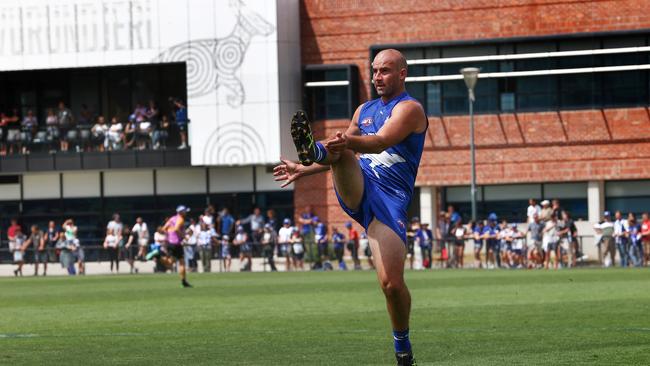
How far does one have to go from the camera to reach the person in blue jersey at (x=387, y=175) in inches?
433

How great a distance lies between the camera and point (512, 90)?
53.0 m

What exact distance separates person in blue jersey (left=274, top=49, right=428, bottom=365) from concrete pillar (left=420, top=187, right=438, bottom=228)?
42.3 m

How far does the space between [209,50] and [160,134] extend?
430 centimetres

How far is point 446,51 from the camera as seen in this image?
53438mm

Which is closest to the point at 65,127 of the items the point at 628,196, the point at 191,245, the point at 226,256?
the point at 191,245

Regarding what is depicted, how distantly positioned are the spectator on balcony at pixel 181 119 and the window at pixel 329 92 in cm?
489

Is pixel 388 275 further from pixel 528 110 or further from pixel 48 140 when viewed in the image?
pixel 48 140

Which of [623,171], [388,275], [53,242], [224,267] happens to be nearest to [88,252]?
[53,242]

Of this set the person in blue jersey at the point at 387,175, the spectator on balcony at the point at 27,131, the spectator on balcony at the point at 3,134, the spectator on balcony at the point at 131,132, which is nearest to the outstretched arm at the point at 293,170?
the person in blue jersey at the point at 387,175

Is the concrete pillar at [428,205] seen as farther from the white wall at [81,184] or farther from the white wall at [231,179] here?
the white wall at [81,184]

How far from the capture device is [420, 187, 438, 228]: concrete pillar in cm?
5381

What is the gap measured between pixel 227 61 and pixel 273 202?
6.11m

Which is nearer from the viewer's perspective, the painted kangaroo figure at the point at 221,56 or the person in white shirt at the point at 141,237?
the person in white shirt at the point at 141,237

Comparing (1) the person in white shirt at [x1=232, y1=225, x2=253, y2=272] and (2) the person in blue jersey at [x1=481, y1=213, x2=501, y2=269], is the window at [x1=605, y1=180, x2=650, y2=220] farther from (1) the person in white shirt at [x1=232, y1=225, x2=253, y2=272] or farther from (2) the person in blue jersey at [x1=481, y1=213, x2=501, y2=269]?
(1) the person in white shirt at [x1=232, y1=225, x2=253, y2=272]
